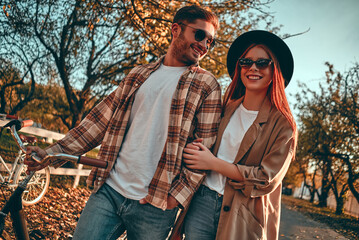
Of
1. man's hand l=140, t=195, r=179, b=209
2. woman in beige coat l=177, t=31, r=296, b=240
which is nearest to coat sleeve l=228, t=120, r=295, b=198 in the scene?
woman in beige coat l=177, t=31, r=296, b=240

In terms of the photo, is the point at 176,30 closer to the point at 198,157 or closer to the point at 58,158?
the point at 198,157

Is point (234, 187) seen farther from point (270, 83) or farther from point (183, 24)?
point (183, 24)

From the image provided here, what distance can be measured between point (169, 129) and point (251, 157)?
612mm

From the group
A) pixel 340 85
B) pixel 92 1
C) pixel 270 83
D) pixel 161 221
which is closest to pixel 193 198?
pixel 161 221

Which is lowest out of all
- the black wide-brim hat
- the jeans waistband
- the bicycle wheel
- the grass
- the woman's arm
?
the grass

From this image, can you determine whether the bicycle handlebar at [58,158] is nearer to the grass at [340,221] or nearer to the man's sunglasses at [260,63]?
the man's sunglasses at [260,63]

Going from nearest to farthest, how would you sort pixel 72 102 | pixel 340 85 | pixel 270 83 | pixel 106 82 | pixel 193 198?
pixel 193 198
pixel 270 83
pixel 72 102
pixel 106 82
pixel 340 85

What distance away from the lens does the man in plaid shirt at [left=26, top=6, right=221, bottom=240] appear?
1948 millimetres

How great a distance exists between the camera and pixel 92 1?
6.09 metres

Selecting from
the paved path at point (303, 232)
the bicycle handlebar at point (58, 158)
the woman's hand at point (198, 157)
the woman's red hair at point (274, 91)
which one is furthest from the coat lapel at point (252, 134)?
the paved path at point (303, 232)

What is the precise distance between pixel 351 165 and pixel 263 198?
17039 mm

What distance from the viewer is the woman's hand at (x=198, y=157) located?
76.6 inches

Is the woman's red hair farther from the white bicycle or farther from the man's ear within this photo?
the white bicycle

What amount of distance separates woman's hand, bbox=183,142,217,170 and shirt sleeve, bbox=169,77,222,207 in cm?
6
